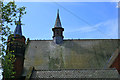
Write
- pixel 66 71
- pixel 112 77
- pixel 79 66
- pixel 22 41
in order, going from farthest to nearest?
pixel 22 41, pixel 79 66, pixel 66 71, pixel 112 77

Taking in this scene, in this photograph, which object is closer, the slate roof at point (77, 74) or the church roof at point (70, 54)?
the slate roof at point (77, 74)

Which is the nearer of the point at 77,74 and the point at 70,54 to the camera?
the point at 77,74

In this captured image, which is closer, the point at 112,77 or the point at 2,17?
the point at 2,17

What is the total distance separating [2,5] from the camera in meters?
10.2

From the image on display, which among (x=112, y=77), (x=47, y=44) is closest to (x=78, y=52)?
(x=47, y=44)

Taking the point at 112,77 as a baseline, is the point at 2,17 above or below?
above

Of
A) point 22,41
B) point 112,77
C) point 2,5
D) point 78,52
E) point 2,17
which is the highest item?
point 2,5

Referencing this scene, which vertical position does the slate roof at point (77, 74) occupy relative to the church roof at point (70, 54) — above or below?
below

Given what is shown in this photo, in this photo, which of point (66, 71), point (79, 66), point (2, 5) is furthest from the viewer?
point (79, 66)

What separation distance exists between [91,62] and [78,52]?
266cm

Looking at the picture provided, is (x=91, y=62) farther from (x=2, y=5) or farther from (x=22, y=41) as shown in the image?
(x=2, y=5)

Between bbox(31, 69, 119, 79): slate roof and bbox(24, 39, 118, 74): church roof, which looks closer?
bbox(31, 69, 119, 79): slate roof

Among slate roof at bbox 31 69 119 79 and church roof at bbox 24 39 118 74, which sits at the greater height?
church roof at bbox 24 39 118 74

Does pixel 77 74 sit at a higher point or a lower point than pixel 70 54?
lower
